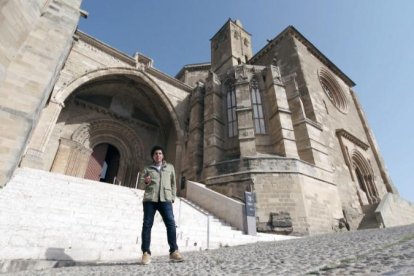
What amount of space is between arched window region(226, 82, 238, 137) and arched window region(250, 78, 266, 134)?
1013 mm

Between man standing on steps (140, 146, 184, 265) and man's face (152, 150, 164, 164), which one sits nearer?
man standing on steps (140, 146, 184, 265)

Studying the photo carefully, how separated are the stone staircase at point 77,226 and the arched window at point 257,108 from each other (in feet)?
19.1

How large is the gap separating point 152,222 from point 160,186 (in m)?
0.44

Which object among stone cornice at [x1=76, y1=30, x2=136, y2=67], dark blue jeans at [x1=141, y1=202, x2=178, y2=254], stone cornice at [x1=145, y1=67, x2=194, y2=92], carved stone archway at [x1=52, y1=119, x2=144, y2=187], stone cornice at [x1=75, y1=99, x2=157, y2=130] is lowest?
dark blue jeans at [x1=141, y1=202, x2=178, y2=254]

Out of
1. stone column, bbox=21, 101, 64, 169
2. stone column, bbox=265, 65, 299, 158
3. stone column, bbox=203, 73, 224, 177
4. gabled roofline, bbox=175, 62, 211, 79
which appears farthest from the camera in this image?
gabled roofline, bbox=175, 62, 211, 79

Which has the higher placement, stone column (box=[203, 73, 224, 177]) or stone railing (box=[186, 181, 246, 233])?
stone column (box=[203, 73, 224, 177])

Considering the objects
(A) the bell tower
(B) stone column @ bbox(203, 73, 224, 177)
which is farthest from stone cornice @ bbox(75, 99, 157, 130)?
(A) the bell tower

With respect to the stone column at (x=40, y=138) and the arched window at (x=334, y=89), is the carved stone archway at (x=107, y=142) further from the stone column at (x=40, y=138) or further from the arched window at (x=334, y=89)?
the arched window at (x=334, y=89)

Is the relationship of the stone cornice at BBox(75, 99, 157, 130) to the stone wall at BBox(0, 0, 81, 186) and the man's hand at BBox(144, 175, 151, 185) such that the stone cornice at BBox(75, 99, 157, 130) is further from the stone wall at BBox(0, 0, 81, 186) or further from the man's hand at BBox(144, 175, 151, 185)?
the man's hand at BBox(144, 175, 151, 185)

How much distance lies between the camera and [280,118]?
34.4 feet

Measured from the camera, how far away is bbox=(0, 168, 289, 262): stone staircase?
2898mm

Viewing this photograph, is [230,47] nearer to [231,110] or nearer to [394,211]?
[231,110]

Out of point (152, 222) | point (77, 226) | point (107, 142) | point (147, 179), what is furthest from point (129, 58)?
point (152, 222)

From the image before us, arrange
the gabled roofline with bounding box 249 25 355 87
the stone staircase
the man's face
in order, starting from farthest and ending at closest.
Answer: the gabled roofline with bounding box 249 25 355 87 < the man's face < the stone staircase
